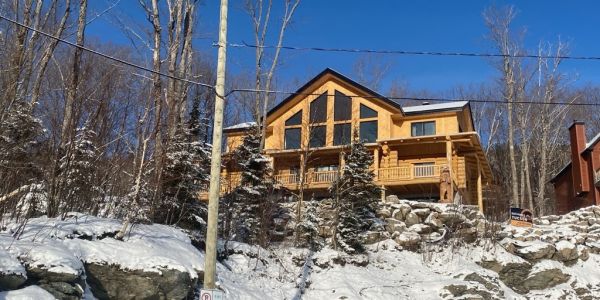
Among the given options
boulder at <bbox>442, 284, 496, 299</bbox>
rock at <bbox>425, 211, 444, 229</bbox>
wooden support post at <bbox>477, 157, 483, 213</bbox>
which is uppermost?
wooden support post at <bbox>477, 157, 483, 213</bbox>

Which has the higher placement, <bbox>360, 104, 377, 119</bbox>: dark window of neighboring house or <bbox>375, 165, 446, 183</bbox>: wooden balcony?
<bbox>360, 104, 377, 119</bbox>: dark window of neighboring house

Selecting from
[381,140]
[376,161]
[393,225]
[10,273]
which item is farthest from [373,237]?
[10,273]

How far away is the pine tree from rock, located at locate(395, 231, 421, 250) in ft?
3.49

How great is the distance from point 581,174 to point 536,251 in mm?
14728

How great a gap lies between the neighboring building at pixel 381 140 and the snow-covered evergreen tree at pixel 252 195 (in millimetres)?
7088

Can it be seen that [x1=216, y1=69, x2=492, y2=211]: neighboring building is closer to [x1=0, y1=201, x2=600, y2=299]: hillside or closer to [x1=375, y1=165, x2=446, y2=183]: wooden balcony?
[x1=375, y1=165, x2=446, y2=183]: wooden balcony

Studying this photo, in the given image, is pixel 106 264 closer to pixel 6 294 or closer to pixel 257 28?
pixel 6 294

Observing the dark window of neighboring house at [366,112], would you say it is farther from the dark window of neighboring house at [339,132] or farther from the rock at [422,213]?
the rock at [422,213]

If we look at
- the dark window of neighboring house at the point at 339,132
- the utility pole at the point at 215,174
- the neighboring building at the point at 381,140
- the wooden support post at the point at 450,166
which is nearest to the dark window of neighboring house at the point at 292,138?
the neighboring building at the point at 381,140

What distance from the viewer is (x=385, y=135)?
1112 inches

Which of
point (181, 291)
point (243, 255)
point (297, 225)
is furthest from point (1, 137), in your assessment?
point (297, 225)

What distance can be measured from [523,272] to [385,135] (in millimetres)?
11962

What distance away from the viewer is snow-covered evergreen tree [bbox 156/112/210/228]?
47.6ft

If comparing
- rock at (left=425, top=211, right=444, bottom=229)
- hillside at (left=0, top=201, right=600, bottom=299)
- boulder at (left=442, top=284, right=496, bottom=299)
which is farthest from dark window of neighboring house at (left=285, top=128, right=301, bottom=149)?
boulder at (left=442, top=284, right=496, bottom=299)
